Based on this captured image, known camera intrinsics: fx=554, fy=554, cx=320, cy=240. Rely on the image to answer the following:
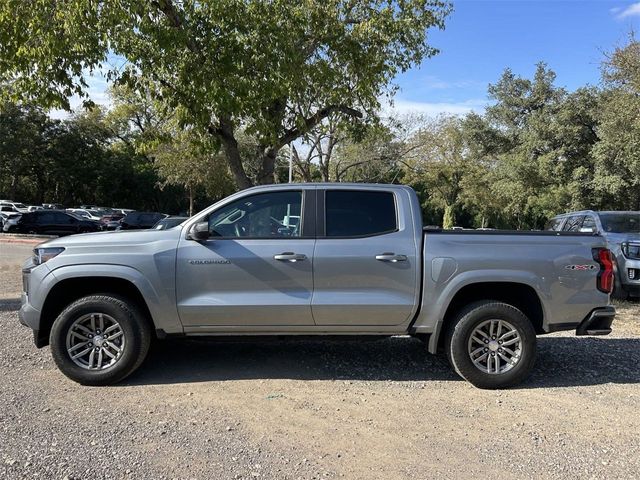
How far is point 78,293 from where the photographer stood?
5.30 meters

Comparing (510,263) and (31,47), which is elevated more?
(31,47)

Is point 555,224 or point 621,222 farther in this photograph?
point 555,224

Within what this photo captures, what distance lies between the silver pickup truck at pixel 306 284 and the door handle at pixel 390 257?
0.5 inches

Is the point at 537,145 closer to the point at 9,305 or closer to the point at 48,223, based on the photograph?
the point at 48,223

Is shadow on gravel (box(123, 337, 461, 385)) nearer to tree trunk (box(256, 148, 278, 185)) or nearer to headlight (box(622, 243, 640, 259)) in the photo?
headlight (box(622, 243, 640, 259))

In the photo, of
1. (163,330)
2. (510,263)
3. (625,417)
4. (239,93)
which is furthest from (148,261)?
(239,93)

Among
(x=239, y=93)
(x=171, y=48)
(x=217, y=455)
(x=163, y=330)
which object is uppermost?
(x=171, y=48)

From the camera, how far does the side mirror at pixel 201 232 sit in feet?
16.4

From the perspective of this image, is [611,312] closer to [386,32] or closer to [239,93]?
[239,93]

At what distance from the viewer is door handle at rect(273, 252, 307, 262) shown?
506cm

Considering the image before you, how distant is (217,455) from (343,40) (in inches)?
462

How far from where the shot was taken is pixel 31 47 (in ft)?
32.4

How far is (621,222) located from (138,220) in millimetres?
28129

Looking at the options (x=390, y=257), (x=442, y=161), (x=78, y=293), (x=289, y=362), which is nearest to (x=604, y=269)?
(x=390, y=257)
